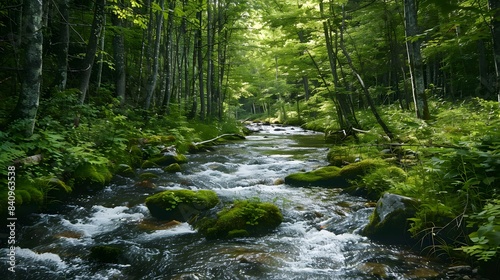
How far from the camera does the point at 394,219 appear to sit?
16.0ft

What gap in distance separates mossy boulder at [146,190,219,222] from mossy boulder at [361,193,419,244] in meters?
3.14

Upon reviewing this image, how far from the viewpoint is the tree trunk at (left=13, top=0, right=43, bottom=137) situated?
6.42 m

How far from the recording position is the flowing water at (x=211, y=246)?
417 centimetres

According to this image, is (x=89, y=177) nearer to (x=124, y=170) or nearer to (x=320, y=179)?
(x=124, y=170)

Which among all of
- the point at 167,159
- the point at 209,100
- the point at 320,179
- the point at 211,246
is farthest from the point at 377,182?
the point at 209,100

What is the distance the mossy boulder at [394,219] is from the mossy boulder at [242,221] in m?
1.70

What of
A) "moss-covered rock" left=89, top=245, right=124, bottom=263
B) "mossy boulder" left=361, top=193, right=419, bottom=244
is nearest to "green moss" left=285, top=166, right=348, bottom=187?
"mossy boulder" left=361, top=193, right=419, bottom=244

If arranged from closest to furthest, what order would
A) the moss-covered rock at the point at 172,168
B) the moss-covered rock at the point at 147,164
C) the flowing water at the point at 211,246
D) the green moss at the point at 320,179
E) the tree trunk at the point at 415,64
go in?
the flowing water at the point at 211,246 < the green moss at the point at 320,179 < the tree trunk at the point at 415,64 < the moss-covered rock at the point at 172,168 < the moss-covered rock at the point at 147,164

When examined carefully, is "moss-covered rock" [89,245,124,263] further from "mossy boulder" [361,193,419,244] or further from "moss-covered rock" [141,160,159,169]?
"moss-covered rock" [141,160,159,169]

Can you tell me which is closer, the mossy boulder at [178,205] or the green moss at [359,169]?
the mossy boulder at [178,205]

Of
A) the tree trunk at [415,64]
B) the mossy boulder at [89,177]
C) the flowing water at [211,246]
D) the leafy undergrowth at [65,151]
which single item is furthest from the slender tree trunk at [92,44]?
the tree trunk at [415,64]

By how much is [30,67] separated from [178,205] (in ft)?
13.6

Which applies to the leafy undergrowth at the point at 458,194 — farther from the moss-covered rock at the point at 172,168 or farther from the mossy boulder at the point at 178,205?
the moss-covered rock at the point at 172,168

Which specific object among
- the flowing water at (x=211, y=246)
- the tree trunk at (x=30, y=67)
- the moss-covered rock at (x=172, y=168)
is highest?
the tree trunk at (x=30, y=67)
